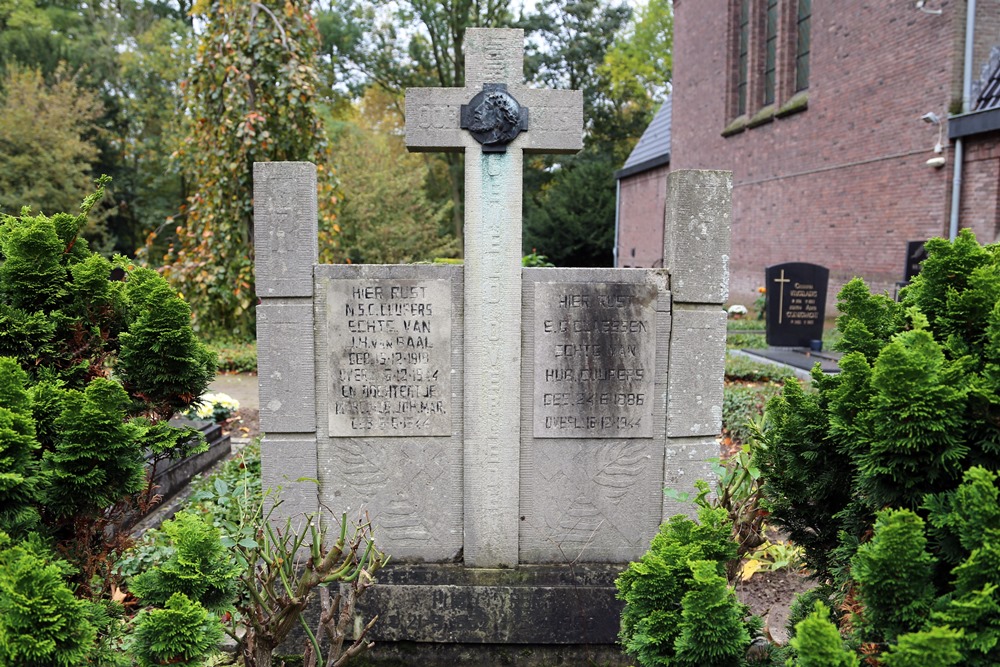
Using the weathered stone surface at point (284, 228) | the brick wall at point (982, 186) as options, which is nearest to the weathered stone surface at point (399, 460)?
the weathered stone surface at point (284, 228)

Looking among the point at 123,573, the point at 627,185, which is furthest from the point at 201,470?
the point at 627,185

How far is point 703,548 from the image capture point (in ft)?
6.91

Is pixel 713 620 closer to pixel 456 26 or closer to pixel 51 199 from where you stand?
pixel 51 199

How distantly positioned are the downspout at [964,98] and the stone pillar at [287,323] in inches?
500

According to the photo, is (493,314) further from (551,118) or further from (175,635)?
(175,635)

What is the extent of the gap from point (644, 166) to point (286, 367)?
81.6ft

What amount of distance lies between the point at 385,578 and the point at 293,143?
30.6 ft

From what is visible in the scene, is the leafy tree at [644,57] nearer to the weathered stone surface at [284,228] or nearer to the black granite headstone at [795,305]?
the black granite headstone at [795,305]

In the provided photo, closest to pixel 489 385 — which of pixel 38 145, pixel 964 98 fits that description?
pixel 964 98

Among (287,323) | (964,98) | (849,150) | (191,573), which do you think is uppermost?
(964,98)

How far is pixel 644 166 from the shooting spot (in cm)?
2702

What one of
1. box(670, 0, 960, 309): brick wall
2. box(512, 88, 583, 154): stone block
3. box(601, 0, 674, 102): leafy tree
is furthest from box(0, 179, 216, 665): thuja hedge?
box(601, 0, 674, 102): leafy tree

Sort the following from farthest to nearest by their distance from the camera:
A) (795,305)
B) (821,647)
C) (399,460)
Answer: (795,305)
(399,460)
(821,647)

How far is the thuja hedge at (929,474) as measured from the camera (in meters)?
1.52
